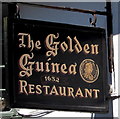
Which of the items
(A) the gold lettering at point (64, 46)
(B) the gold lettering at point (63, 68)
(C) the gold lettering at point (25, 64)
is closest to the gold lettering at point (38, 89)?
(C) the gold lettering at point (25, 64)

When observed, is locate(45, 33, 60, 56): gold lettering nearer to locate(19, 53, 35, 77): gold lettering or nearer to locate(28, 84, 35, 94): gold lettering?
locate(19, 53, 35, 77): gold lettering

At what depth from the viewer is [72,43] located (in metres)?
3.67

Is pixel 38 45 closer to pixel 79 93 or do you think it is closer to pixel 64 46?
pixel 64 46

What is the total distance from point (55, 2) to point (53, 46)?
6.07ft

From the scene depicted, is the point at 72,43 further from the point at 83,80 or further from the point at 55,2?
the point at 55,2

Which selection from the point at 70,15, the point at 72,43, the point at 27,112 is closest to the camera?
the point at 72,43

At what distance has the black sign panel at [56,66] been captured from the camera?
134 inches

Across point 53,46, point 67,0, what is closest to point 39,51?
point 53,46

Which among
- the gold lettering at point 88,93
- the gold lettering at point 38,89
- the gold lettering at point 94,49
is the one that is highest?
the gold lettering at point 94,49

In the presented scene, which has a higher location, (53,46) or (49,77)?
(53,46)

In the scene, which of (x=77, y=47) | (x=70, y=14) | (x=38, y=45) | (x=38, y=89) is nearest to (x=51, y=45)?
(x=38, y=45)

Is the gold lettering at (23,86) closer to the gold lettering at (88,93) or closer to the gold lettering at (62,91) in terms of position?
the gold lettering at (62,91)

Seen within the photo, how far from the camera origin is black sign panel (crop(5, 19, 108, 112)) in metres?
3.41

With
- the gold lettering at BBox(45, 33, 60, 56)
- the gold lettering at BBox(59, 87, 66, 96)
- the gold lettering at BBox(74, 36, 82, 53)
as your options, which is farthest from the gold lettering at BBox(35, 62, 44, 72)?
the gold lettering at BBox(74, 36, 82, 53)
